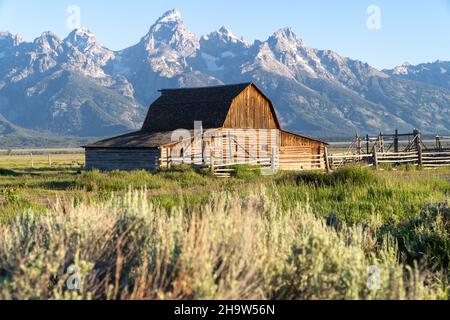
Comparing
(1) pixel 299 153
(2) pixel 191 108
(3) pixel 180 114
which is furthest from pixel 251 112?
(3) pixel 180 114

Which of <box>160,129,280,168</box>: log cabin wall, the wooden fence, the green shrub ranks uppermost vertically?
<box>160,129,280,168</box>: log cabin wall

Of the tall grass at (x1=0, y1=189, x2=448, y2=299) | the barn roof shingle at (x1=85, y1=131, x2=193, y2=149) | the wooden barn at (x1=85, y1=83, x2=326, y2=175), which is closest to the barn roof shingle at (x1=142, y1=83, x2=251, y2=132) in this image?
the wooden barn at (x1=85, y1=83, x2=326, y2=175)

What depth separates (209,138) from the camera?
38.8 meters

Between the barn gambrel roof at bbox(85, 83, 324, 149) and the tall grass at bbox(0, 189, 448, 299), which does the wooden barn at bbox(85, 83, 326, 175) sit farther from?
the tall grass at bbox(0, 189, 448, 299)

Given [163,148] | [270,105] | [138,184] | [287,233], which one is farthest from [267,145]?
[287,233]

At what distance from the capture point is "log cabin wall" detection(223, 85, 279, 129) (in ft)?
135

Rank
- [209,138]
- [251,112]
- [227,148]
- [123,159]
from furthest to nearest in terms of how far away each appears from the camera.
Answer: [251,112]
[227,148]
[123,159]
[209,138]

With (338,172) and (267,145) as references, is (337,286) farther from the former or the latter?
(267,145)

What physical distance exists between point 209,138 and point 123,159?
5.63m

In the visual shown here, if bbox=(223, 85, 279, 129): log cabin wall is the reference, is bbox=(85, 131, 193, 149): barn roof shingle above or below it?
below

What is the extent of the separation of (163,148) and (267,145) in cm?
914

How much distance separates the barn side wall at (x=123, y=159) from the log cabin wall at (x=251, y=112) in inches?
230

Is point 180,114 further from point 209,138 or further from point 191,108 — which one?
point 209,138
